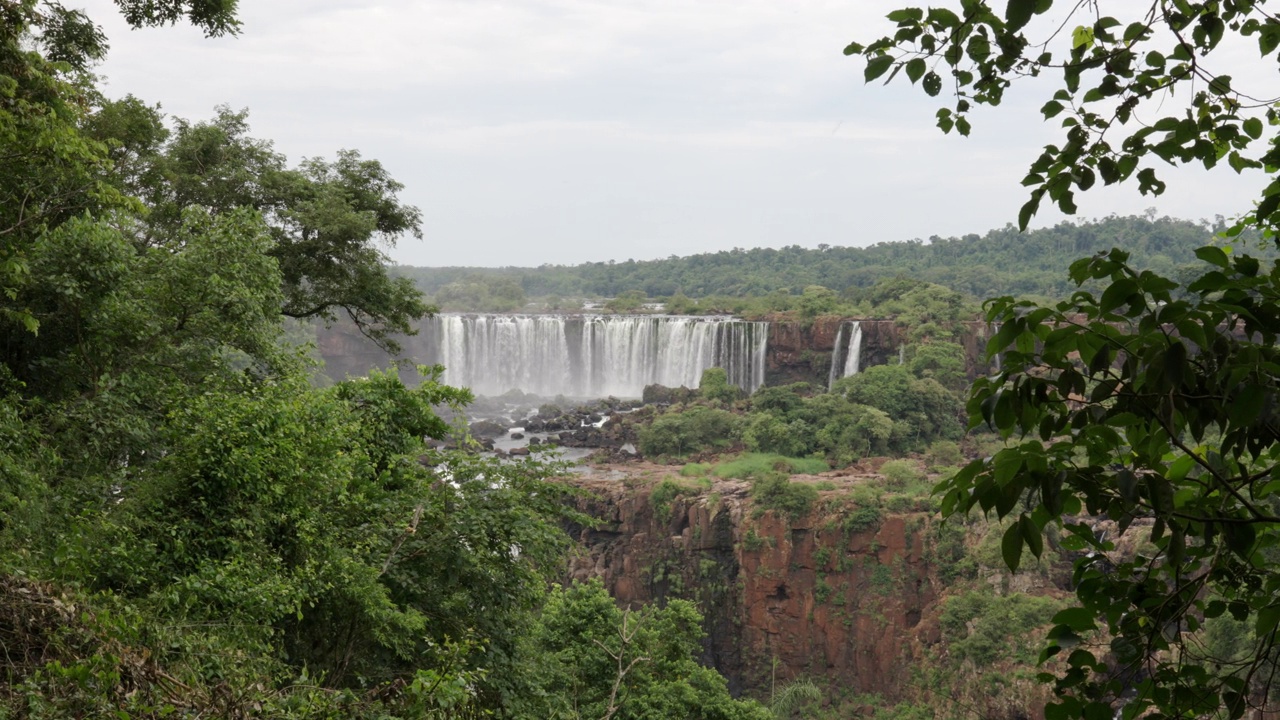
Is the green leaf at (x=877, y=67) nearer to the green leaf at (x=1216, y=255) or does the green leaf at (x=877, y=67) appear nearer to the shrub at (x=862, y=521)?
the green leaf at (x=1216, y=255)

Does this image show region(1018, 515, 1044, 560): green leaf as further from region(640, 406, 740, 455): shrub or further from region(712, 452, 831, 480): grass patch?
region(640, 406, 740, 455): shrub

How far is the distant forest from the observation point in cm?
5178

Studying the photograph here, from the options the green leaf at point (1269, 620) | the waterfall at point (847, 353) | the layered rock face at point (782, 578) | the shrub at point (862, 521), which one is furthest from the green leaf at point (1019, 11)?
the waterfall at point (847, 353)

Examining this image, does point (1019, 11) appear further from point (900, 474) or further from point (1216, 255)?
point (900, 474)

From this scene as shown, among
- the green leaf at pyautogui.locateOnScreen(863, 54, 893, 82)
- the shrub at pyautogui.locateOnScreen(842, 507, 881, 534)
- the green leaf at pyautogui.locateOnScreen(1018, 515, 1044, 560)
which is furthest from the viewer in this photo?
the shrub at pyautogui.locateOnScreen(842, 507, 881, 534)

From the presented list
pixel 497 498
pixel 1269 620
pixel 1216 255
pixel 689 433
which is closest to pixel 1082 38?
pixel 1216 255

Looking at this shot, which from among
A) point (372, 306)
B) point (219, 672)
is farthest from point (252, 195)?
point (219, 672)

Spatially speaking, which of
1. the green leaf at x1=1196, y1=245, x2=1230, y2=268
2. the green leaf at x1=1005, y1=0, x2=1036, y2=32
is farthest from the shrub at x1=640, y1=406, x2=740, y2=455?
the green leaf at x1=1196, y1=245, x2=1230, y2=268

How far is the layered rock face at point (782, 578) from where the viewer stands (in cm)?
2133

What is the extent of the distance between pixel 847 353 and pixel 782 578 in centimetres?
1440

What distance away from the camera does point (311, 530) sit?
653 cm

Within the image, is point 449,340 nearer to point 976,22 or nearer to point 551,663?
point 551,663

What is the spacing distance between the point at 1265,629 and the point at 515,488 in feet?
25.5

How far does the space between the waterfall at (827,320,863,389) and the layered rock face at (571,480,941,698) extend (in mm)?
11735
